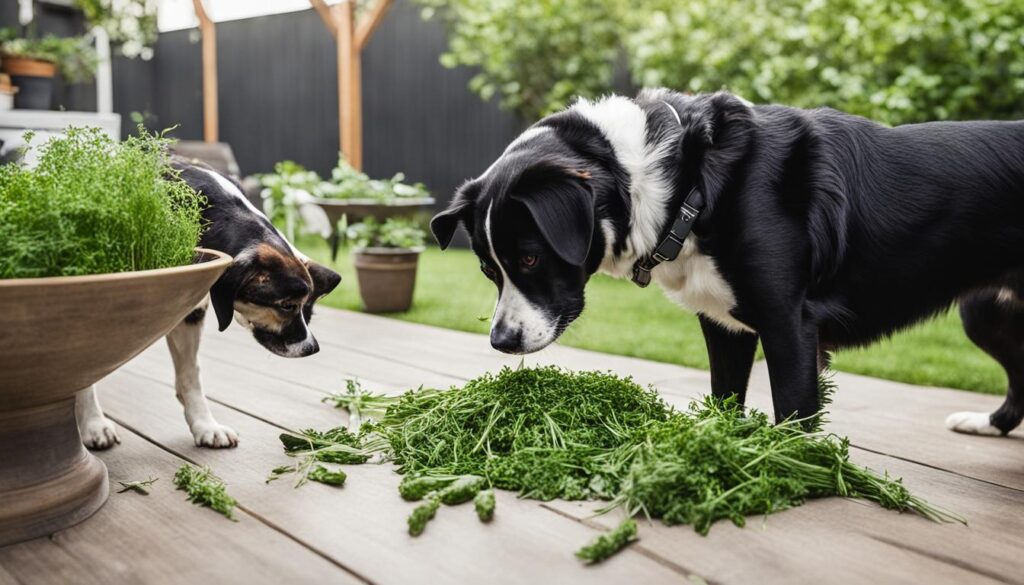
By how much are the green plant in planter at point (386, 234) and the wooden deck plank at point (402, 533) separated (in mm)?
2613

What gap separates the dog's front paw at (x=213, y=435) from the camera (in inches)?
80.0

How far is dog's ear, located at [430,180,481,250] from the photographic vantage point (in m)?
2.03

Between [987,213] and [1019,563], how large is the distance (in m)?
0.88

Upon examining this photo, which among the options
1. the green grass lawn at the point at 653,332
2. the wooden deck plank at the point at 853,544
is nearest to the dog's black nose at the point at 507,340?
the green grass lawn at the point at 653,332

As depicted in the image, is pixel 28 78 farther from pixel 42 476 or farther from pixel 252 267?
pixel 42 476

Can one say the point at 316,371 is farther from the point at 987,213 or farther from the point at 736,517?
the point at 987,213

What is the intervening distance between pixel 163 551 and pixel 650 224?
1196mm

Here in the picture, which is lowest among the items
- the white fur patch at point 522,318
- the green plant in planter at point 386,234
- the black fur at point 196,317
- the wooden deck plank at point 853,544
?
the wooden deck plank at point 853,544

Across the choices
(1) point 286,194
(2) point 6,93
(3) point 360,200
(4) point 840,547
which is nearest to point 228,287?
(4) point 840,547

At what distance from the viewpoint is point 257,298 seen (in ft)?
6.88

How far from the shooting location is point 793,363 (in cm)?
185

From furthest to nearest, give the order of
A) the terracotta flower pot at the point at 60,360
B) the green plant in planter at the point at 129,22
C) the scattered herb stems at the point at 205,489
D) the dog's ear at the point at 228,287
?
1. the green plant in planter at the point at 129,22
2. the dog's ear at the point at 228,287
3. the scattered herb stems at the point at 205,489
4. the terracotta flower pot at the point at 60,360

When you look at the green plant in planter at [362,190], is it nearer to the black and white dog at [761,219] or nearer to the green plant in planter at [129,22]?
the black and white dog at [761,219]

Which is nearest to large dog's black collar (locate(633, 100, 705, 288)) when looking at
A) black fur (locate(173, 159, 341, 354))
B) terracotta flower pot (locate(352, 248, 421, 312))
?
black fur (locate(173, 159, 341, 354))
